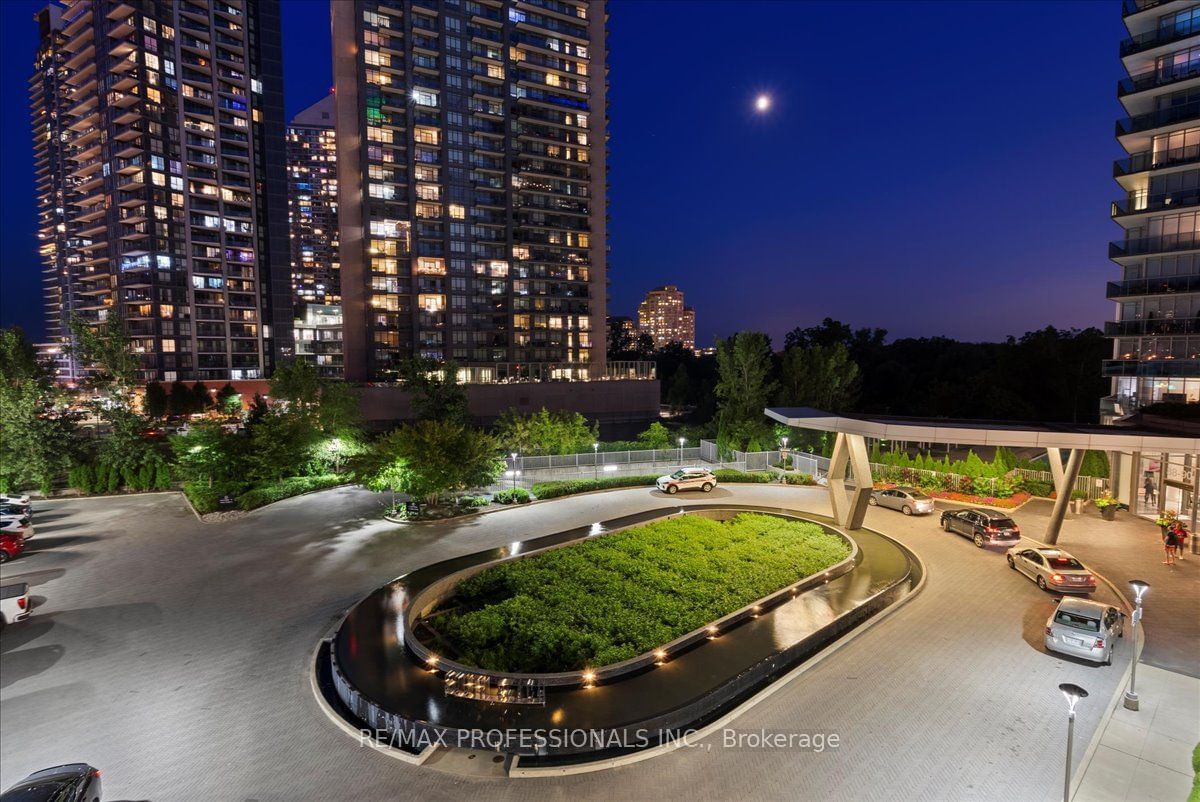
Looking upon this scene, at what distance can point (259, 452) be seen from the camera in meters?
29.2

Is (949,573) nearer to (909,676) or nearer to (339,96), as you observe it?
(909,676)

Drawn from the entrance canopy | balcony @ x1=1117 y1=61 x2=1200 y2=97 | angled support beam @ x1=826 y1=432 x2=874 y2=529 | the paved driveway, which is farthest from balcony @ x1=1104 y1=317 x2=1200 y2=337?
the paved driveway

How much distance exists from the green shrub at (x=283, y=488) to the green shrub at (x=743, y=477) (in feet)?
76.9

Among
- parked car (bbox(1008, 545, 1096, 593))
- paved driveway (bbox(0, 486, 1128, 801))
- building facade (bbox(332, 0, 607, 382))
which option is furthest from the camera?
building facade (bbox(332, 0, 607, 382))

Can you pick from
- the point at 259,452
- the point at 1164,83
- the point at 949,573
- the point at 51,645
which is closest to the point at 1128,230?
the point at 1164,83

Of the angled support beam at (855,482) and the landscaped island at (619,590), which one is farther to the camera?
the angled support beam at (855,482)

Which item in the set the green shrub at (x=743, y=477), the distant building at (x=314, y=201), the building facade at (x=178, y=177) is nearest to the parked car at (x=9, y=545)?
the green shrub at (x=743, y=477)

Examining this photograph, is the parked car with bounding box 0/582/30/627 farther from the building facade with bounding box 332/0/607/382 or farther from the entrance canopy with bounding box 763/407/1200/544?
the building facade with bounding box 332/0/607/382

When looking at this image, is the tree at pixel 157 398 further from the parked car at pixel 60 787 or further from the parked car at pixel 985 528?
the parked car at pixel 985 528

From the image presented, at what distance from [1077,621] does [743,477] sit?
2094 cm

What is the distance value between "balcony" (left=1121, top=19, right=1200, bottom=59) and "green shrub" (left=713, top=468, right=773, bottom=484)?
1485 inches

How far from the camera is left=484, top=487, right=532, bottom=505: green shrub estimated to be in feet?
→ 97.0

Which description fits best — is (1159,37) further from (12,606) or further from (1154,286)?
(12,606)

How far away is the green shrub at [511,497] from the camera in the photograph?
1164 inches
